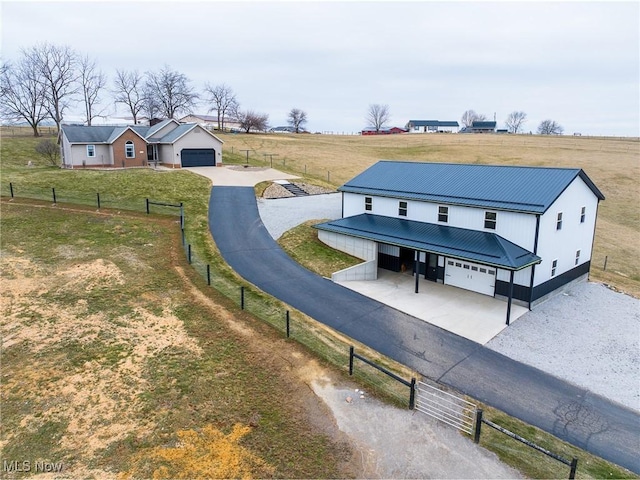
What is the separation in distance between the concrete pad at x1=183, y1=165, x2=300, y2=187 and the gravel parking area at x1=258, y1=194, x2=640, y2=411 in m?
30.7

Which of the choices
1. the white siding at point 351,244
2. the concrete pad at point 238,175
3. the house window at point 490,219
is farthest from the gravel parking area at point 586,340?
the concrete pad at point 238,175

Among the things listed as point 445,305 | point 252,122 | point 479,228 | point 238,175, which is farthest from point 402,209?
point 252,122

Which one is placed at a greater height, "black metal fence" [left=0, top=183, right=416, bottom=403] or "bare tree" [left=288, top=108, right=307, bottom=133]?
"bare tree" [left=288, top=108, right=307, bottom=133]

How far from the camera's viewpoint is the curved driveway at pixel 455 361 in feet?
47.2

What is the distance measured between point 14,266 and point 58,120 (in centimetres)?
5633

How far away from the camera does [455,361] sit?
59.1ft

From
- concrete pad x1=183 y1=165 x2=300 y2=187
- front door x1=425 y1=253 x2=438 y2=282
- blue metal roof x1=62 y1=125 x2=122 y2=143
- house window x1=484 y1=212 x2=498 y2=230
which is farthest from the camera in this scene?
blue metal roof x1=62 y1=125 x2=122 y2=143

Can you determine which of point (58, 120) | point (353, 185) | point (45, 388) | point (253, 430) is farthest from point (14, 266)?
point (58, 120)

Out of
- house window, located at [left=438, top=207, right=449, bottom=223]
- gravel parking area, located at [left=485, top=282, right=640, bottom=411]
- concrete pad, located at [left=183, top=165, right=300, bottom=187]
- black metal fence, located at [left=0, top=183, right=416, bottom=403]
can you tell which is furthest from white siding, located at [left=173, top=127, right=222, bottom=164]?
gravel parking area, located at [left=485, top=282, right=640, bottom=411]

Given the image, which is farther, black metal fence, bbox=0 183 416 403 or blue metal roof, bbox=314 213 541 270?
blue metal roof, bbox=314 213 541 270

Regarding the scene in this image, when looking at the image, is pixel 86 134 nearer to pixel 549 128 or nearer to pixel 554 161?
pixel 554 161

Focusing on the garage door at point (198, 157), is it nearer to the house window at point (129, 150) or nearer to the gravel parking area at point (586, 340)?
the house window at point (129, 150)

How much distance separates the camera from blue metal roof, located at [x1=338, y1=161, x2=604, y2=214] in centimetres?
2364

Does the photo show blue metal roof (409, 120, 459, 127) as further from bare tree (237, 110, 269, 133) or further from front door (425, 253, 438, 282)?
front door (425, 253, 438, 282)
